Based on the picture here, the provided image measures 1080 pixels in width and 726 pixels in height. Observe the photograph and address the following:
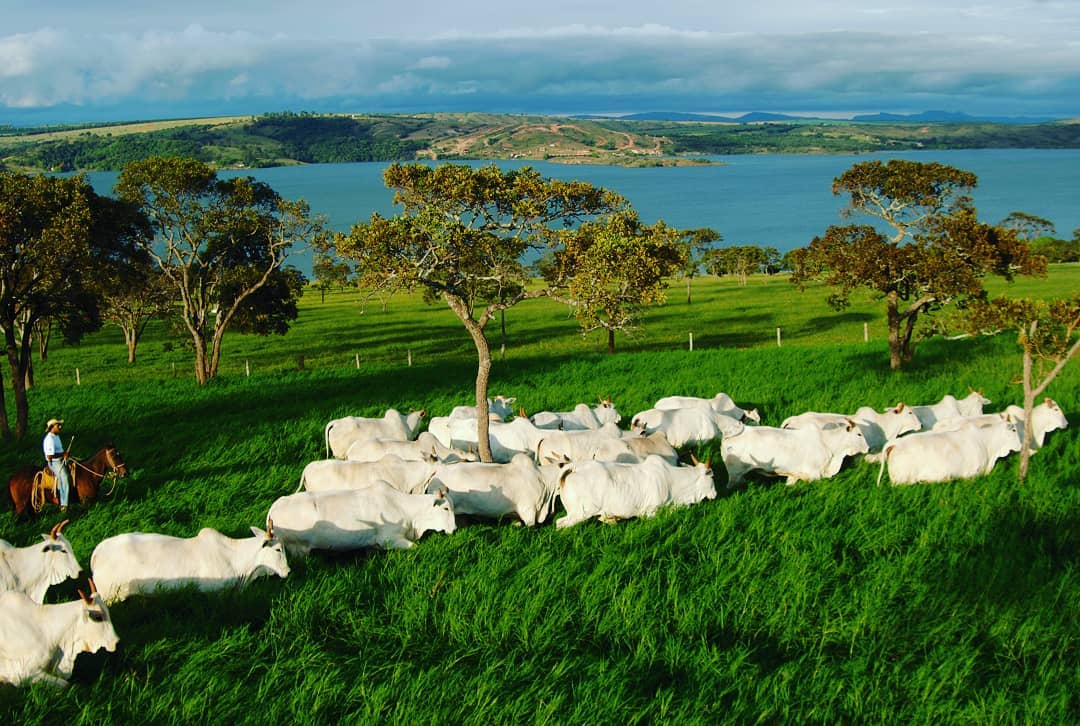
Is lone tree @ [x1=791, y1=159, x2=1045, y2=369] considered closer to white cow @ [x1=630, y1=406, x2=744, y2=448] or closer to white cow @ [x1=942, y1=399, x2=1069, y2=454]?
white cow @ [x1=942, y1=399, x2=1069, y2=454]

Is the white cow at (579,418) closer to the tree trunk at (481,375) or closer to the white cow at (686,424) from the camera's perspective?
the white cow at (686,424)

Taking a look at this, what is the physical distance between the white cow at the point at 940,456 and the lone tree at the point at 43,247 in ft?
63.4

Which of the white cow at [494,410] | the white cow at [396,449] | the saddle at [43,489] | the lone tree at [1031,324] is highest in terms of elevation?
the lone tree at [1031,324]

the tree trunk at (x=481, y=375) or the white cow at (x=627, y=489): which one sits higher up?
the tree trunk at (x=481, y=375)

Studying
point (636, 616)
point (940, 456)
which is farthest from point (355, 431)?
point (940, 456)

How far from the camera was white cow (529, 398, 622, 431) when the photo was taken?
58.1 feet

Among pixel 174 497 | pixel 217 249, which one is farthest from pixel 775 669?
pixel 217 249

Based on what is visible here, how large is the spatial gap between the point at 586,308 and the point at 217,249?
23.9 m

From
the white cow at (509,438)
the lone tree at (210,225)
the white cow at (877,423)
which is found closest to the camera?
the white cow at (877,423)

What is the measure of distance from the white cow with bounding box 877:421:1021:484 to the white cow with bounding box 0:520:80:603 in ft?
39.4

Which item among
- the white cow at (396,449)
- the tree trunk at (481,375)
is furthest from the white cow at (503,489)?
the tree trunk at (481,375)

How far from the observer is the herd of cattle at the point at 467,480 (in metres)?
9.50

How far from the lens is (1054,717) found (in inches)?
277

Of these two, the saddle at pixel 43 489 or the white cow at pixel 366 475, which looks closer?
the saddle at pixel 43 489
